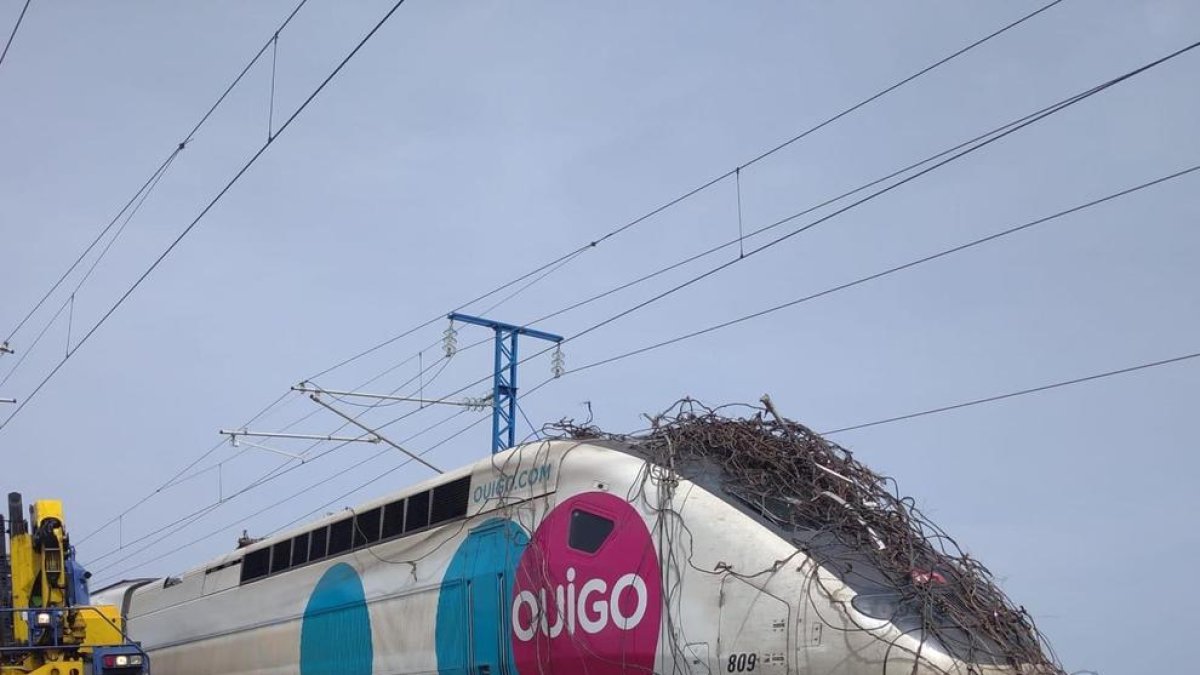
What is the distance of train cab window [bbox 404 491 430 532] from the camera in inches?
541

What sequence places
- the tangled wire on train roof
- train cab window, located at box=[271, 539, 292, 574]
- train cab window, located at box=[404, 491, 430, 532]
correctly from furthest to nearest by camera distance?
train cab window, located at box=[271, 539, 292, 574]
train cab window, located at box=[404, 491, 430, 532]
the tangled wire on train roof

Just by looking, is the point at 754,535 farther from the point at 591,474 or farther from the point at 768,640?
the point at 591,474

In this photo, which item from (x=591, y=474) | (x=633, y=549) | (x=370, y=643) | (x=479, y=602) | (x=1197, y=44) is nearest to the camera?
(x=1197, y=44)

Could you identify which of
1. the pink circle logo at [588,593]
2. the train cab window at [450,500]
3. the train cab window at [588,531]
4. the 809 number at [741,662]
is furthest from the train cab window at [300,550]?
the 809 number at [741,662]

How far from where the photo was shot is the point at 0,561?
15703 millimetres

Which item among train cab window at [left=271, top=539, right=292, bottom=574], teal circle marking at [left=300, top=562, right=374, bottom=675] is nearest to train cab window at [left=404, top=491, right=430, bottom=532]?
teal circle marking at [left=300, top=562, right=374, bottom=675]

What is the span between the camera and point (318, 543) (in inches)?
Answer: 620

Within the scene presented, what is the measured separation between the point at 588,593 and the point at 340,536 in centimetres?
521

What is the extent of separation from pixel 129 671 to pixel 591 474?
6.31m

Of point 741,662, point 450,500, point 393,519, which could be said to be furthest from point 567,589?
point 393,519

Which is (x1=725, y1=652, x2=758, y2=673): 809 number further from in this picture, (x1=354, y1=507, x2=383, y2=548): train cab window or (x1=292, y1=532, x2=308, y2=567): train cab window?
(x1=292, y1=532, x2=308, y2=567): train cab window

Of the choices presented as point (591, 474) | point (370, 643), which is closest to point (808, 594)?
point (591, 474)

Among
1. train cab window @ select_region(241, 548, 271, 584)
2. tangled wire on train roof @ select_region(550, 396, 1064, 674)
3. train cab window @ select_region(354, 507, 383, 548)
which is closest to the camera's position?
tangled wire on train roof @ select_region(550, 396, 1064, 674)

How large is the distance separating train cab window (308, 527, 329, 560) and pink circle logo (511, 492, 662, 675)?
453cm
